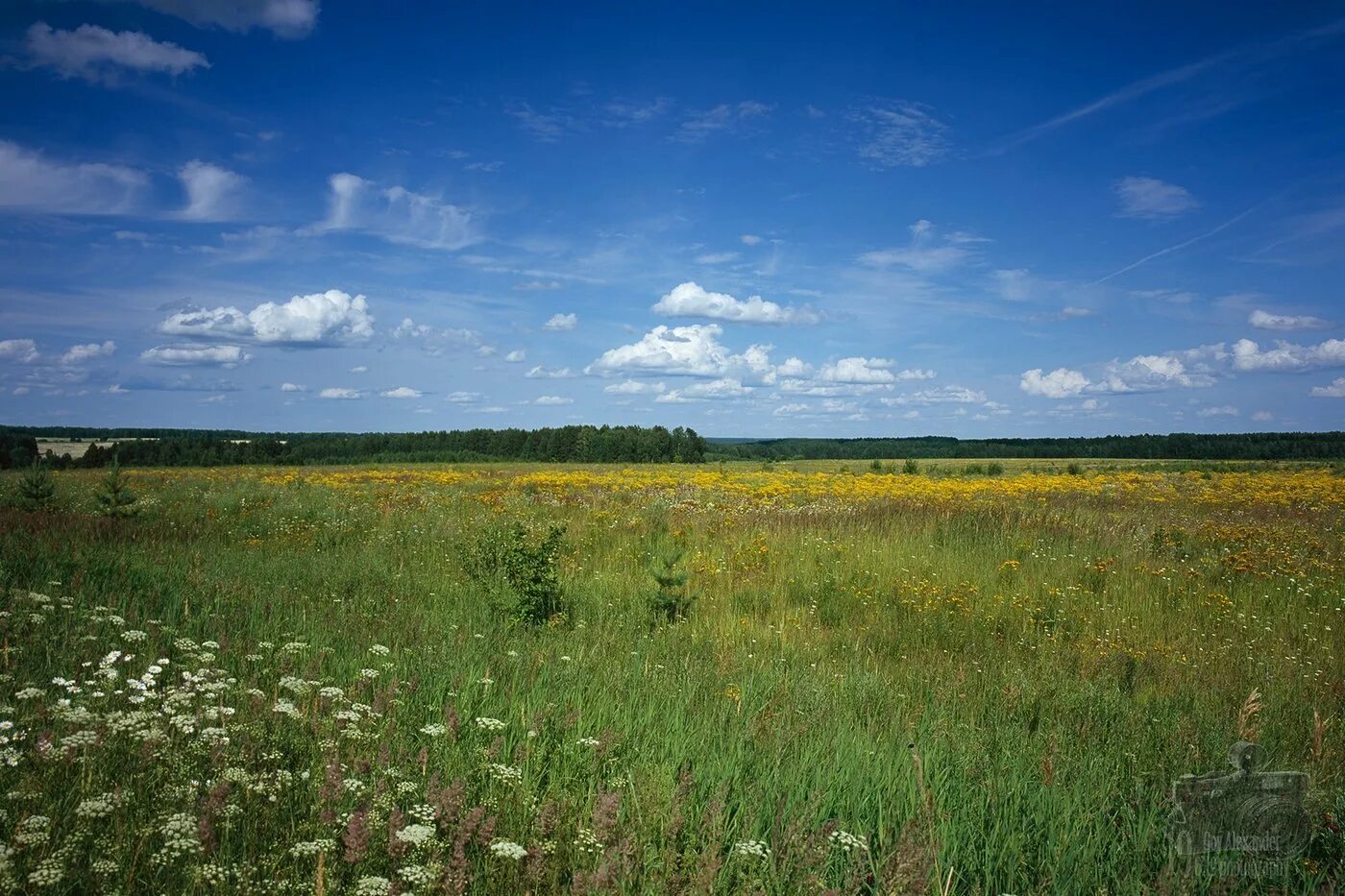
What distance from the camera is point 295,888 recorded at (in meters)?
2.14

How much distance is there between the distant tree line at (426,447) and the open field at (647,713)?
57.4 m

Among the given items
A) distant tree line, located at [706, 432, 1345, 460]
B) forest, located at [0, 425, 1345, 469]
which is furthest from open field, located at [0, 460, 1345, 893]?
distant tree line, located at [706, 432, 1345, 460]

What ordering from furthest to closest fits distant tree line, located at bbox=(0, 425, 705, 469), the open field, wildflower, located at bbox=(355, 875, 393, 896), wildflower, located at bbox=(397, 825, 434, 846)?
distant tree line, located at bbox=(0, 425, 705, 469), the open field, wildflower, located at bbox=(397, 825, 434, 846), wildflower, located at bbox=(355, 875, 393, 896)

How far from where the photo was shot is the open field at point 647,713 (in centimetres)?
237

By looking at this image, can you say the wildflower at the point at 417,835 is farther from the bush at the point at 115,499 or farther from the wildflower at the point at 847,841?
the bush at the point at 115,499

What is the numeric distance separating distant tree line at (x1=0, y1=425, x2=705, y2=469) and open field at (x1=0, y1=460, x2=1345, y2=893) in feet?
188

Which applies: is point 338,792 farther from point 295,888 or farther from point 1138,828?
point 1138,828

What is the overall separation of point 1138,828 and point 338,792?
10.8 ft

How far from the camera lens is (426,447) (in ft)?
304

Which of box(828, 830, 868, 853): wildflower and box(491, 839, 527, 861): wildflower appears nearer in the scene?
box(491, 839, 527, 861): wildflower

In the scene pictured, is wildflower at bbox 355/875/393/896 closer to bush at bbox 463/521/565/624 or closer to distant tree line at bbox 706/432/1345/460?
bush at bbox 463/521/565/624

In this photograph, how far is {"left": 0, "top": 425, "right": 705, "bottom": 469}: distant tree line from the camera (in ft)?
197

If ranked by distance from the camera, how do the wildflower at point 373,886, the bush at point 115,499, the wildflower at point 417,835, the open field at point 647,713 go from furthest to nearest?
the bush at point 115,499 → the open field at point 647,713 → the wildflower at point 417,835 → the wildflower at point 373,886

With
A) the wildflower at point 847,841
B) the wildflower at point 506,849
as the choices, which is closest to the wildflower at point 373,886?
the wildflower at point 506,849
